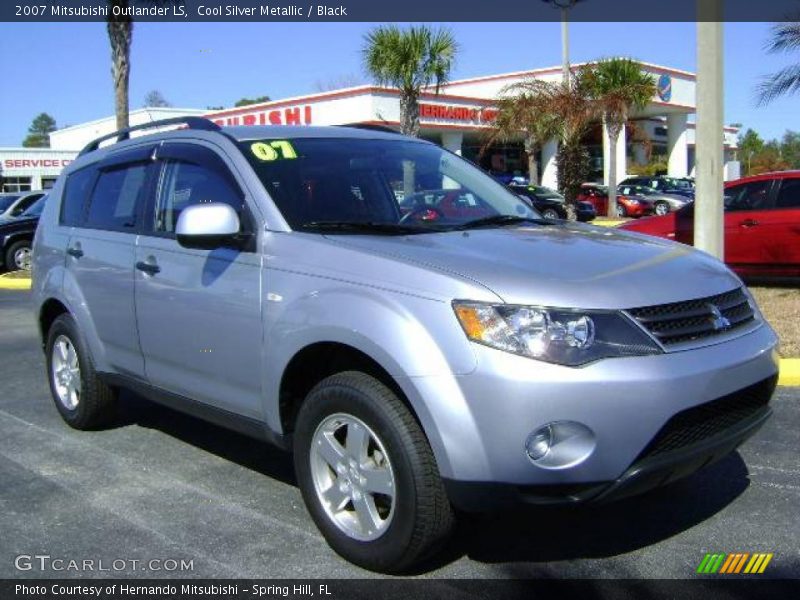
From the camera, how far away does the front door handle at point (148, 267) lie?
4.50m

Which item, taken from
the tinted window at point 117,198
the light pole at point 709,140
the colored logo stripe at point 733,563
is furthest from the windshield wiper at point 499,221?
the light pole at point 709,140

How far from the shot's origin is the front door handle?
4500 millimetres

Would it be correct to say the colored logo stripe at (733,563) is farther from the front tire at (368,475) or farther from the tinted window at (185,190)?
the tinted window at (185,190)

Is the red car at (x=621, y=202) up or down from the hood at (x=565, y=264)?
up

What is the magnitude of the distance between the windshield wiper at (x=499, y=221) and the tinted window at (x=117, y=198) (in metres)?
1.94

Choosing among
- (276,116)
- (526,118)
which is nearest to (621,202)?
(526,118)

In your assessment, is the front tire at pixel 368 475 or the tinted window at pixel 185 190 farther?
the tinted window at pixel 185 190

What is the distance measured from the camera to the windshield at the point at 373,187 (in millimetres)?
4051

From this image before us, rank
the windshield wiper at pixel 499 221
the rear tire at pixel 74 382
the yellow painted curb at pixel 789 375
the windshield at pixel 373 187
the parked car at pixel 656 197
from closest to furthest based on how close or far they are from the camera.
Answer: the windshield at pixel 373 187
the windshield wiper at pixel 499 221
the rear tire at pixel 74 382
the yellow painted curb at pixel 789 375
the parked car at pixel 656 197

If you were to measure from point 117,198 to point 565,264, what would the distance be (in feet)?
9.79

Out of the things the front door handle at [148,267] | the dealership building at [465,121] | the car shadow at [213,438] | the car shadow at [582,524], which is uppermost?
the dealership building at [465,121]

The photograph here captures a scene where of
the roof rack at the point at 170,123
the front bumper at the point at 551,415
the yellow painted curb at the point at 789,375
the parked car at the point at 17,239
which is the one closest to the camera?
the front bumper at the point at 551,415

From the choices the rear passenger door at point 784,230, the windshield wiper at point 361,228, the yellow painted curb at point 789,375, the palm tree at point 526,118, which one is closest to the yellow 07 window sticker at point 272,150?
the windshield wiper at point 361,228

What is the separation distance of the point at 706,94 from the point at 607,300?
5799 millimetres
